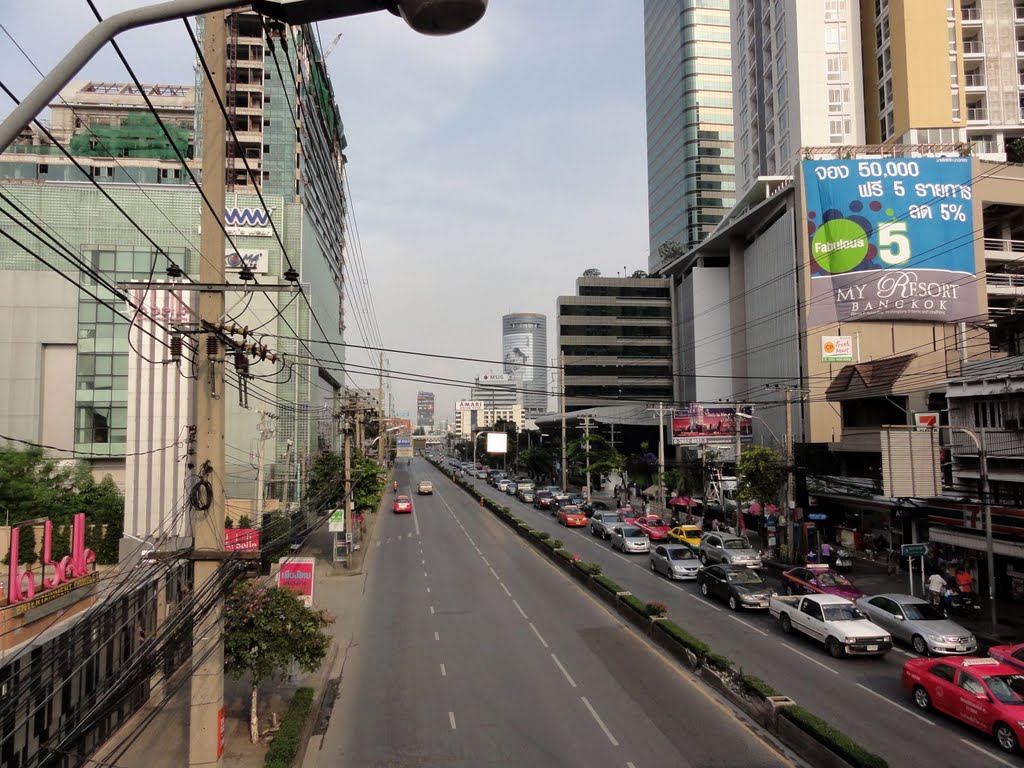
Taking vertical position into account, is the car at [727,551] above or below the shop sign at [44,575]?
below

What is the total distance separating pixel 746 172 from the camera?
84.6 meters

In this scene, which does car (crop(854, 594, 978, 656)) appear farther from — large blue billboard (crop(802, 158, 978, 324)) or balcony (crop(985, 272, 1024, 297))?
balcony (crop(985, 272, 1024, 297))

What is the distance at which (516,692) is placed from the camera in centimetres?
1730

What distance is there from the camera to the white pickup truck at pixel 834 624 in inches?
772

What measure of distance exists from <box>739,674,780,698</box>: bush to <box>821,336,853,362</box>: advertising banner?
4199cm

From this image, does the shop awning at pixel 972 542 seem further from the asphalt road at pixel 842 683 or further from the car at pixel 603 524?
the car at pixel 603 524

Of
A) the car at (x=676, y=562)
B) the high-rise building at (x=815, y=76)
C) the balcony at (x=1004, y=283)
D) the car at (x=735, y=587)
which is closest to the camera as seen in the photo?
the car at (x=735, y=587)

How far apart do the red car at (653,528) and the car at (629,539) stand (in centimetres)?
85

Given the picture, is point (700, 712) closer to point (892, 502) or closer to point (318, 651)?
point (318, 651)

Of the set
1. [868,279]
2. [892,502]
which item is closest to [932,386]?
[892,502]

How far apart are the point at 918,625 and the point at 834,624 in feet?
8.02

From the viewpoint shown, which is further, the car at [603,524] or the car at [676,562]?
the car at [603,524]

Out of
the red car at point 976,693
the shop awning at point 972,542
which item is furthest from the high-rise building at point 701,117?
the red car at point 976,693

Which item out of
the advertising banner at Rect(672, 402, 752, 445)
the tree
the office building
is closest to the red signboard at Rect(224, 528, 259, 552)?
the tree
